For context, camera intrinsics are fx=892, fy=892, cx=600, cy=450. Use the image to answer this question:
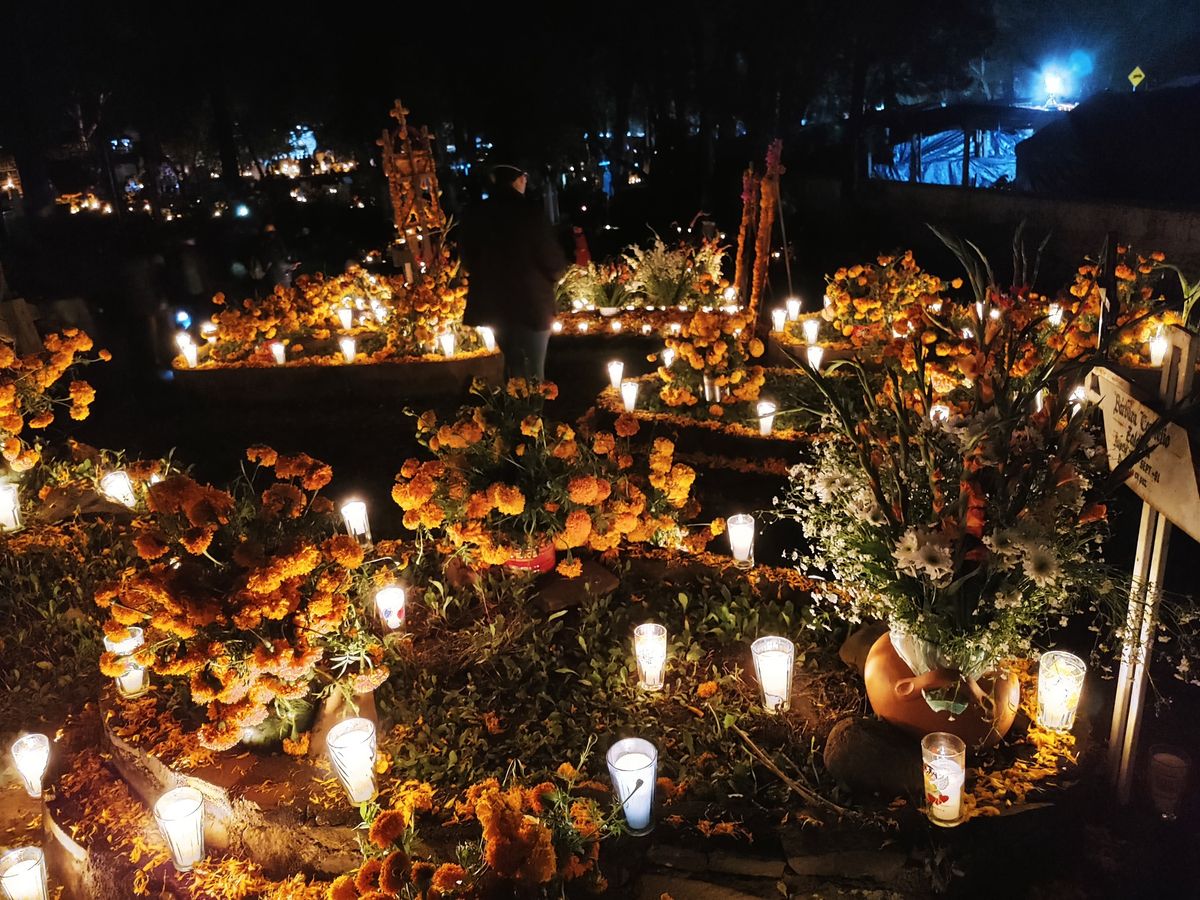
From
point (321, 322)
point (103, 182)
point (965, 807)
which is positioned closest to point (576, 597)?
point (965, 807)

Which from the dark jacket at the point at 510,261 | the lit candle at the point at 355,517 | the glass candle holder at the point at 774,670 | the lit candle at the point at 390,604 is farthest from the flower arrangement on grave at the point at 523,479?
the dark jacket at the point at 510,261

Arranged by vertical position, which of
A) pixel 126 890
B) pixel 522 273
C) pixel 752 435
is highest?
pixel 522 273

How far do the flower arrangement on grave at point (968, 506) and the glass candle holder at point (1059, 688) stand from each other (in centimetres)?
14

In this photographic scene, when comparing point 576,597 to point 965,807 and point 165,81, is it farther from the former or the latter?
point 165,81

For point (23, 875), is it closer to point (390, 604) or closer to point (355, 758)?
point (355, 758)

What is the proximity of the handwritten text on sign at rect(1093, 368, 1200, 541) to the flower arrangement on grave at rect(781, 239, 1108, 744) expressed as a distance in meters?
0.10

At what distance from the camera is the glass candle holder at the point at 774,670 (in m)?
3.48

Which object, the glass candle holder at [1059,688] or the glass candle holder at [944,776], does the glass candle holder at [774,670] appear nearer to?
the glass candle holder at [944,776]

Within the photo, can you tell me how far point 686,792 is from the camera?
127 inches

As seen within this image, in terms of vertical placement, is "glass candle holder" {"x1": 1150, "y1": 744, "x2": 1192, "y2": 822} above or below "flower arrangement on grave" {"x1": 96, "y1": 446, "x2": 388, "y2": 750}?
below

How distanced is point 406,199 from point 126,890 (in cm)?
852

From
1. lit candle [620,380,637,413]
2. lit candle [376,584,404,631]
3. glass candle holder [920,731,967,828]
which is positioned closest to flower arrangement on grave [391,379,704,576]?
lit candle [376,584,404,631]

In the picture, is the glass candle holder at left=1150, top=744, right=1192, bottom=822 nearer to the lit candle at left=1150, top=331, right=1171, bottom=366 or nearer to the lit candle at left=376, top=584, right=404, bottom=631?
the lit candle at left=376, top=584, right=404, bottom=631

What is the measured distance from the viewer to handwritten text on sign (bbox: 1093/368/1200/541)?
101 inches
